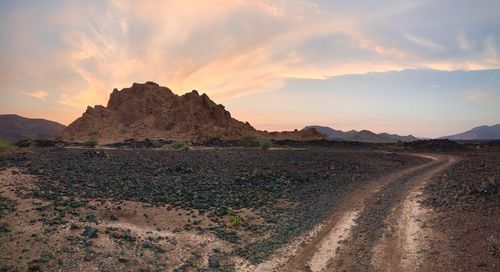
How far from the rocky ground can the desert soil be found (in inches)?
2.2

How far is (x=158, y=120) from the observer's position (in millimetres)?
92125

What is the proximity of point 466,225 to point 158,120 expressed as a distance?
83.7m

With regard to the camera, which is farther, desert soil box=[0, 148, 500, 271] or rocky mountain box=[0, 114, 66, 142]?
rocky mountain box=[0, 114, 66, 142]

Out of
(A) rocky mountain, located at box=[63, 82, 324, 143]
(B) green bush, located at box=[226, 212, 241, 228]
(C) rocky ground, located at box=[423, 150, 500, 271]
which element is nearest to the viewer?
(C) rocky ground, located at box=[423, 150, 500, 271]

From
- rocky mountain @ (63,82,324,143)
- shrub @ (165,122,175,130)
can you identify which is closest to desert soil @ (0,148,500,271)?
rocky mountain @ (63,82,324,143)

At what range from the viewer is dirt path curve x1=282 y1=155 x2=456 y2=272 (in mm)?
11609

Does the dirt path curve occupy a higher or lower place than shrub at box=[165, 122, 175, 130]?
lower

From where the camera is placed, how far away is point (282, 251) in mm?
12969

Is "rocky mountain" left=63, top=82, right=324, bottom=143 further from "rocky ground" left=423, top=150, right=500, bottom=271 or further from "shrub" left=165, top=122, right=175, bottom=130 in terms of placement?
"rocky ground" left=423, top=150, right=500, bottom=271

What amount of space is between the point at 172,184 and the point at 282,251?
35.8ft

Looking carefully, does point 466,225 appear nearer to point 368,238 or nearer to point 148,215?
point 368,238

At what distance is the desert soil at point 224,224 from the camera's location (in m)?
11.4

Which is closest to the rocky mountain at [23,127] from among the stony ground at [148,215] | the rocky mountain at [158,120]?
the rocky mountain at [158,120]

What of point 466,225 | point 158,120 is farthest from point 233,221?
point 158,120
